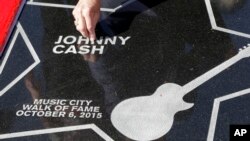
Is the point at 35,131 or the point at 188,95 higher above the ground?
the point at 188,95

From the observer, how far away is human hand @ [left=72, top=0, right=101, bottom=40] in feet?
3.22

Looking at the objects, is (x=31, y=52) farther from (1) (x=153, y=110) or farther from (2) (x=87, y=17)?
(1) (x=153, y=110)

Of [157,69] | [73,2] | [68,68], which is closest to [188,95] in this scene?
[157,69]

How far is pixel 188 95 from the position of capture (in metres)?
0.88

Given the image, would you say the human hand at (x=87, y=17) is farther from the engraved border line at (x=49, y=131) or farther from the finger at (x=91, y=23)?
the engraved border line at (x=49, y=131)

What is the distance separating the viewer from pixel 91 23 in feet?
3.26

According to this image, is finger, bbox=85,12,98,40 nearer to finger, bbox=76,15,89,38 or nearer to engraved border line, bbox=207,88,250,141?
finger, bbox=76,15,89,38

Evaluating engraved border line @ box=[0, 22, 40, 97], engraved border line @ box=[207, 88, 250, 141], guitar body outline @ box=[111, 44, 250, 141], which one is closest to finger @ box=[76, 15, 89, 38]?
engraved border line @ box=[0, 22, 40, 97]

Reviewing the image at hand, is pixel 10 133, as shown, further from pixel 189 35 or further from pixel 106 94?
pixel 189 35

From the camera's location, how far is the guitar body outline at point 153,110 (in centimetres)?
82

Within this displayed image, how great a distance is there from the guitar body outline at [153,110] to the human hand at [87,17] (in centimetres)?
22

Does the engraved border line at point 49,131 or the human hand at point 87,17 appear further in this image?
the human hand at point 87,17

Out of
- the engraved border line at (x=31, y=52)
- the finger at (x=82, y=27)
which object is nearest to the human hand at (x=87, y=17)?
the finger at (x=82, y=27)

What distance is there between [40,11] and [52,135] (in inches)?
16.5
